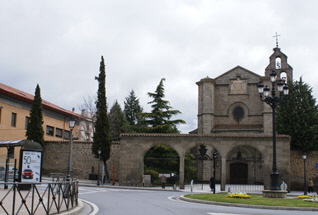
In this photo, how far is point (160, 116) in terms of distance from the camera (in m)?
37.8

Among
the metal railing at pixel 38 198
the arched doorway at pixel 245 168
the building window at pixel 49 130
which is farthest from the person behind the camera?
the building window at pixel 49 130

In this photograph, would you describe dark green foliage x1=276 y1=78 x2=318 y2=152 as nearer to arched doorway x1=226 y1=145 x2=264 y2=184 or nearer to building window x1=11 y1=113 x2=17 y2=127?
arched doorway x1=226 y1=145 x2=264 y2=184

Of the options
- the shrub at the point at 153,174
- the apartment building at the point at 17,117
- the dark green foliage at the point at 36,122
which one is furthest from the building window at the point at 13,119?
the shrub at the point at 153,174

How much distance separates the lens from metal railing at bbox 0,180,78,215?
9.27 m

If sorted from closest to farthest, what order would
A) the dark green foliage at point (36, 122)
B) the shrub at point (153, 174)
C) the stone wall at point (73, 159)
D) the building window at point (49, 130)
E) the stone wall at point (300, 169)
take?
the stone wall at point (300, 169) → the shrub at point (153, 174) → the stone wall at point (73, 159) → the dark green foliage at point (36, 122) → the building window at point (49, 130)

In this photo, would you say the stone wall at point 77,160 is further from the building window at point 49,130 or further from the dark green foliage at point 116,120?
the dark green foliage at point 116,120

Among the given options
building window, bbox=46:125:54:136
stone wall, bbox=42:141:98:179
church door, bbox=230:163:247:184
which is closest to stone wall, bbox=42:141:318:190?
stone wall, bbox=42:141:98:179

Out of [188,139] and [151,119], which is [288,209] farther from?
[151,119]

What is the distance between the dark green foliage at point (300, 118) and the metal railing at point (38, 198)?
26.4 meters

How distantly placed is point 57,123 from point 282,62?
29.7m

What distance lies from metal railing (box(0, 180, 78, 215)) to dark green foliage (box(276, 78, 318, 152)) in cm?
2636

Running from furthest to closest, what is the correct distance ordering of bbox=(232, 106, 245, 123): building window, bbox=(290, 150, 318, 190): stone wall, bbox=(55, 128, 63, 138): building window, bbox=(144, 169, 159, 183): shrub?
bbox=(232, 106, 245, 123): building window → bbox=(55, 128, 63, 138): building window → bbox=(144, 169, 159, 183): shrub → bbox=(290, 150, 318, 190): stone wall

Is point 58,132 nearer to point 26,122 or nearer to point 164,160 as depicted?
point 26,122

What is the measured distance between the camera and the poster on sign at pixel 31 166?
19.0 m
